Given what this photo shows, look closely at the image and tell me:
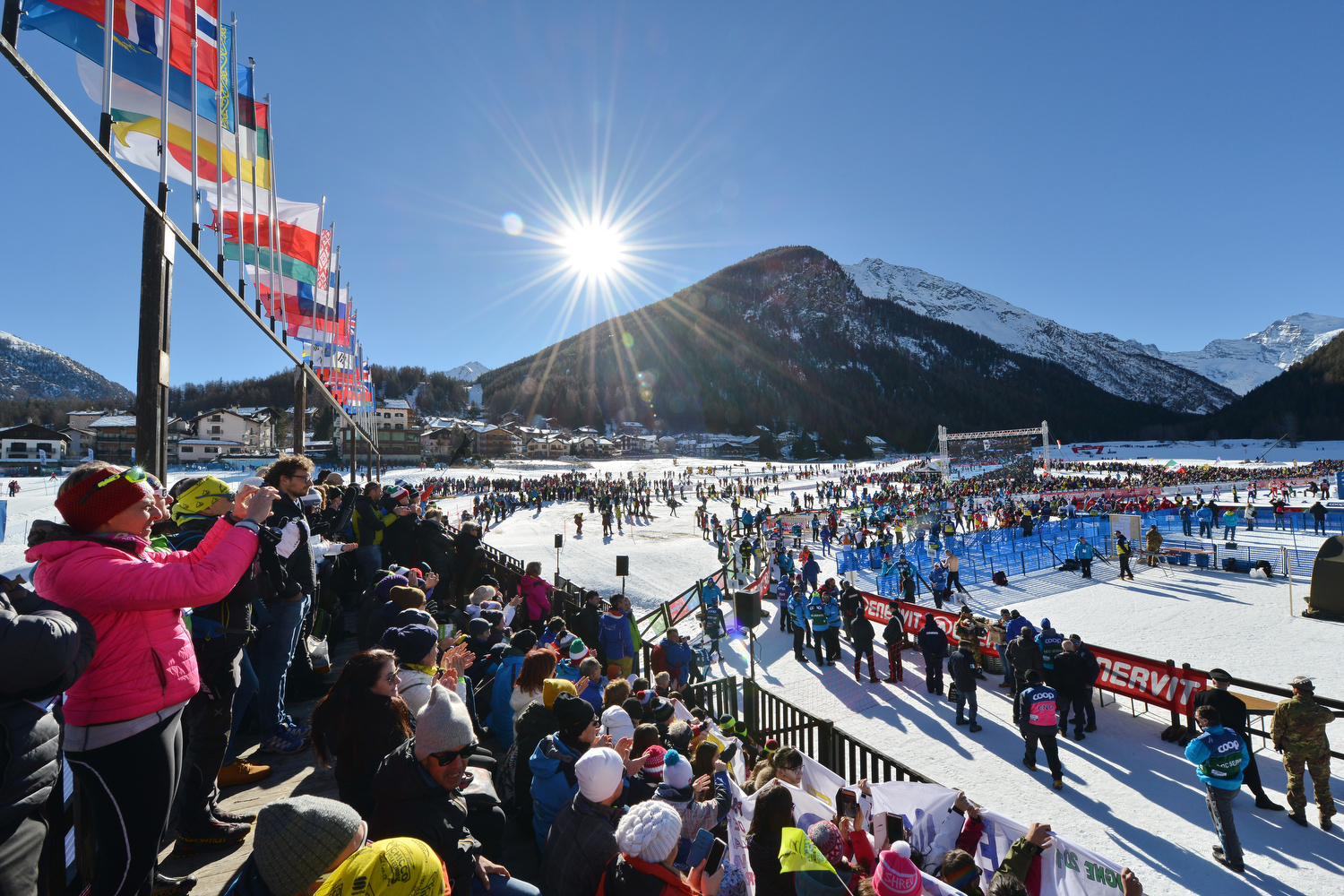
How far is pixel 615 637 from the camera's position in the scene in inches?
291

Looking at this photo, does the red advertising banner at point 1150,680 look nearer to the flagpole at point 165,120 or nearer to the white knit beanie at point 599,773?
the white knit beanie at point 599,773

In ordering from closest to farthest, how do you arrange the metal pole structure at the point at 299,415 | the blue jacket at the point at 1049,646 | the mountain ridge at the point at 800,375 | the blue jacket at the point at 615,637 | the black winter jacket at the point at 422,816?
the black winter jacket at the point at 422,816 < the blue jacket at the point at 615,637 < the blue jacket at the point at 1049,646 < the metal pole structure at the point at 299,415 < the mountain ridge at the point at 800,375

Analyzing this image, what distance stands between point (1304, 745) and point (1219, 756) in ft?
4.52

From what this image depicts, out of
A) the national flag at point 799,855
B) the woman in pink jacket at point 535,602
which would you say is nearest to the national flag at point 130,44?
the woman in pink jacket at point 535,602

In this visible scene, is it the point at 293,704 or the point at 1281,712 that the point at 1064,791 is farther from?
the point at 293,704

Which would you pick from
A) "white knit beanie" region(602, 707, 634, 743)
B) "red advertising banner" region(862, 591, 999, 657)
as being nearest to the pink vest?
Answer: "white knit beanie" region(602, 707, 634, 743)

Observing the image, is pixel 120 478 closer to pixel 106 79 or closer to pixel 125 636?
pixel 125 636

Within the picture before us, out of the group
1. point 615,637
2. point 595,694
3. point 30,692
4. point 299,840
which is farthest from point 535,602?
point 30,692

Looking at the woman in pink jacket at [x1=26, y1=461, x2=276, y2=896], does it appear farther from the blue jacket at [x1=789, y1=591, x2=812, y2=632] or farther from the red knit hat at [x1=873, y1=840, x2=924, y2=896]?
the blue jacket at [x1=789, y1=591, x2=812, y2=632]

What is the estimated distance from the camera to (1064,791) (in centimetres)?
657

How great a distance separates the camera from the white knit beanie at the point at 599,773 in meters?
2.59

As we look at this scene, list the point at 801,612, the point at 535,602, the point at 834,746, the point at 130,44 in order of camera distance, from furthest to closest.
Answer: the point at 801,612
the point at 535,602
the point at 834,746
the point at 130,44

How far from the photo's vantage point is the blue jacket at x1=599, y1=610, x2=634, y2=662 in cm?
734

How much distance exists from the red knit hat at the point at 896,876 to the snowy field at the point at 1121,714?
387 cm
